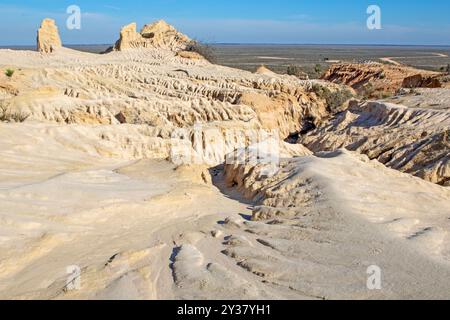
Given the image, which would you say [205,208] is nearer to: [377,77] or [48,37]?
[48,37]

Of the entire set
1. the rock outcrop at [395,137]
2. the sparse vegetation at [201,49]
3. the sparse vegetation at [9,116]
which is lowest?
the rock outcrop at [395,137]

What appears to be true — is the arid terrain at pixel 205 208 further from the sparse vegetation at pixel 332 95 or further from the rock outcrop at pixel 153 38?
the rock outcrop at pixel 153 38

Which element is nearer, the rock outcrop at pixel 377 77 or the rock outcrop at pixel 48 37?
the rock outcrop at pixel 377 77

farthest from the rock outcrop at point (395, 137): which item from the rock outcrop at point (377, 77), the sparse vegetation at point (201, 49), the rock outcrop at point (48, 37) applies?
the rock outcrop at point (48, 37)

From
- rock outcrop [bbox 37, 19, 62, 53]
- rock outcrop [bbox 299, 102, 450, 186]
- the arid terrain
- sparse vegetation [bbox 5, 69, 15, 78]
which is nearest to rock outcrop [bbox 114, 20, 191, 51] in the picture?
rock outcrop [bbox 37, 19, 62, 53]

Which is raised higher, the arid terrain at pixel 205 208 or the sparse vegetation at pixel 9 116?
the sparse vegetation at pixel 9 116

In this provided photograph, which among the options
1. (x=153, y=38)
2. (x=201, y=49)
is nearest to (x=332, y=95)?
(x=201, y=49)
